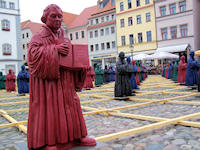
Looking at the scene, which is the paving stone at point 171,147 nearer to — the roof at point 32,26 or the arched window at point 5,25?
the arched window at point 5,25

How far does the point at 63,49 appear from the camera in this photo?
10.7ft

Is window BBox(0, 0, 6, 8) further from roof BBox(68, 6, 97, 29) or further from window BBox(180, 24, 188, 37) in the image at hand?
window BBox(180, 24, 188, 37)

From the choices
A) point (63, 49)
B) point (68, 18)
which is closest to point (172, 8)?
point (68, 18)

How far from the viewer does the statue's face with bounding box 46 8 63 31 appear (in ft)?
10.9

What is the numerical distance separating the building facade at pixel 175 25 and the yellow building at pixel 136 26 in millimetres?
1290

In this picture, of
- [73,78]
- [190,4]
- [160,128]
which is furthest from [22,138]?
[190,4]

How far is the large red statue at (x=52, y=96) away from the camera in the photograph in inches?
124

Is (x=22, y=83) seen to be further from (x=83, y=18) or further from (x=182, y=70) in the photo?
(x=83, y=18)

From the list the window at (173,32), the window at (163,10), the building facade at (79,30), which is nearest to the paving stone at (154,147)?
the window at (173,32)

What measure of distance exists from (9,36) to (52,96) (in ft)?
127

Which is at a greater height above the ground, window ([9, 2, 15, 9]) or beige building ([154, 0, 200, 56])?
window ([9, 2, 15, 9])

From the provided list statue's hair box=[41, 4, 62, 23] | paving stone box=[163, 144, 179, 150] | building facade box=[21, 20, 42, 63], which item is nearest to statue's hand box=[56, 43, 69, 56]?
statue's hair box=[41, 4, 62, 23]

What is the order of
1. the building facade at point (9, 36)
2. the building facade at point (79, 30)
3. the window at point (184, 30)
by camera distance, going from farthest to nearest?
the building facade at point (79, 30) → the building facade at point (9, 36) → the window at point (184, 30)

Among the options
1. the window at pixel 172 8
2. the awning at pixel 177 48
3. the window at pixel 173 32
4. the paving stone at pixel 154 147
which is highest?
the window at pixel 172 8
